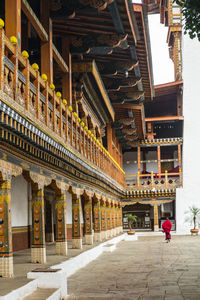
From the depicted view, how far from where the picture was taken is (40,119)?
27.6 feet

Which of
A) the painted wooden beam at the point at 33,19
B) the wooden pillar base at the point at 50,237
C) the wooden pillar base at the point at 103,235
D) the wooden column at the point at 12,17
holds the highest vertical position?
the painted wooden beam at the point at 33,19

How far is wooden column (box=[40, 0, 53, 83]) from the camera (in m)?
10.4

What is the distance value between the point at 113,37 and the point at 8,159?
5812 millimetres

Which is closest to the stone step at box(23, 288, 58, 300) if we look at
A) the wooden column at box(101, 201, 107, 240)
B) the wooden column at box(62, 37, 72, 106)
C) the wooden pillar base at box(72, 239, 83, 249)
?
the wooden pillar base at box(72, 239, 83, 249)

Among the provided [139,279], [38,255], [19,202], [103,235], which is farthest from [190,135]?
[38,255]

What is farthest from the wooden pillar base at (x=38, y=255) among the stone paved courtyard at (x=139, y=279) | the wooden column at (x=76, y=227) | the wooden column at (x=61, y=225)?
the wooden column at (x=76, y=227)

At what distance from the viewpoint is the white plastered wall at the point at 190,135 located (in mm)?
27922

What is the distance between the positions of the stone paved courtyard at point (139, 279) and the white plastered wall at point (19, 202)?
253 centimetres

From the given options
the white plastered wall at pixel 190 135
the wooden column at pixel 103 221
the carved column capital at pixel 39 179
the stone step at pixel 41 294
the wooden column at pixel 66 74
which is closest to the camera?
the stone step at pixel 41 294

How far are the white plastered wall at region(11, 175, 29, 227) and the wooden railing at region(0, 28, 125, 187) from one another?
2.27 metres

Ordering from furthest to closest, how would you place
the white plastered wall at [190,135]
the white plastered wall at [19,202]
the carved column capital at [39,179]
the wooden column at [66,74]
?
the white plastered wall at [190,135]
the white plastered wall at [19,202]
the wooden column at [66,74]
the carved column capital at [39,179]

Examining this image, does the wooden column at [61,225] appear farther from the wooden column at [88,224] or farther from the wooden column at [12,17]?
the wooden column at [12,17]

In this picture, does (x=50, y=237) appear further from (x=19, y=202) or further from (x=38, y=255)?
(x=38, y=255)

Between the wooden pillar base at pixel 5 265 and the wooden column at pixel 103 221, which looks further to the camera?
the wooden column at pixel 103 221
